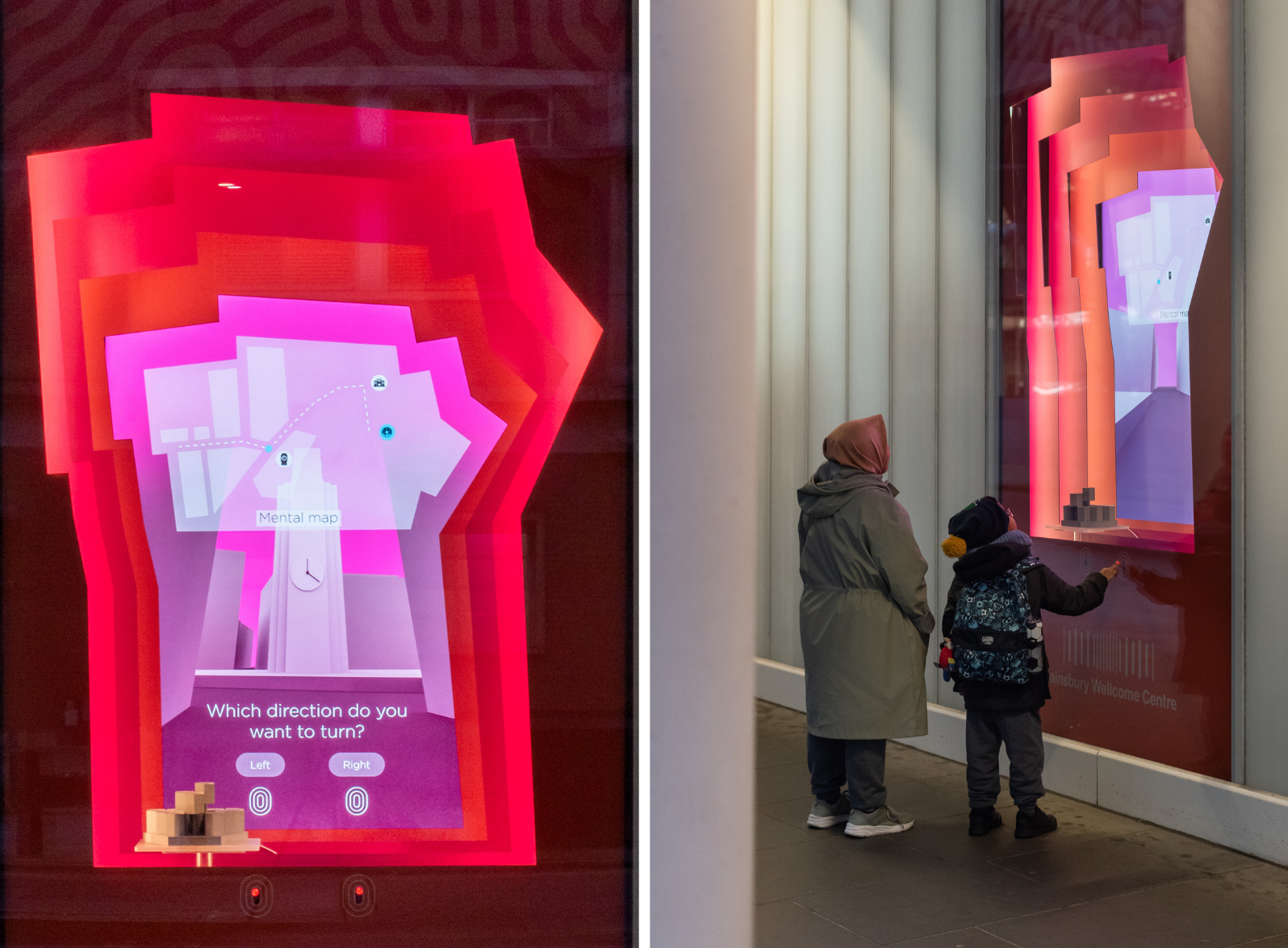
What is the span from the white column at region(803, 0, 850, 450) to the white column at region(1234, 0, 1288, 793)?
10.1 feet

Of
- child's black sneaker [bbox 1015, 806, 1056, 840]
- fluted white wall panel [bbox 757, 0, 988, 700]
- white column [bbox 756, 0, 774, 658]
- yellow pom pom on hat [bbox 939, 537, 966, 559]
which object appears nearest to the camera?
yellow pom pom on hat [bbox 939, 537, 966, 559]

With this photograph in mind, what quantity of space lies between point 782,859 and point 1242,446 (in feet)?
8.62

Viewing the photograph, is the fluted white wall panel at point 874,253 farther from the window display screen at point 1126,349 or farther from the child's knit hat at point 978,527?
the child's knit hat at point 978,527

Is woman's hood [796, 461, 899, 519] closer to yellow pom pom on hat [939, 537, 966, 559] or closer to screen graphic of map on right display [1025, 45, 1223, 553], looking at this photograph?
yellow pom pom on hat [939, 537, 966, 559]

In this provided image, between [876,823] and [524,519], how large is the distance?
344 cm

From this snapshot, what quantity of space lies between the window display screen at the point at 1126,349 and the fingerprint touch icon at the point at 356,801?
4.08 meters

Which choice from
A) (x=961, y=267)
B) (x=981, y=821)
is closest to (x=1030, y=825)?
(x=981, y=821)

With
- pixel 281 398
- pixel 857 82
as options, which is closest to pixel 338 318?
pixel 281 398

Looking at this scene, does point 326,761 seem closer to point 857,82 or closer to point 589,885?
point 589,885

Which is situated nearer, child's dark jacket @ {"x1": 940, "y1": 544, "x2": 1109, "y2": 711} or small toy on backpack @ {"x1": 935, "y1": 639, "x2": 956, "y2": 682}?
child's dark jacket @ {"x1": 940, "y1": 544, "x2": 1109, "y2": 711}

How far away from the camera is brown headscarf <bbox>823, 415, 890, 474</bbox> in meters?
4.89

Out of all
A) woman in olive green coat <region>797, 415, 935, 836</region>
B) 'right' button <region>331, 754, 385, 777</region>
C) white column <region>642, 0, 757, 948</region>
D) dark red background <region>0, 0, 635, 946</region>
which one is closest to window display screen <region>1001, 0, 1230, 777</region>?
woman in olive green coat <region>797, 415, 935, 836</region>

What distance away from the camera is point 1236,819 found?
4.77 m

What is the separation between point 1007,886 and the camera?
172 inches
